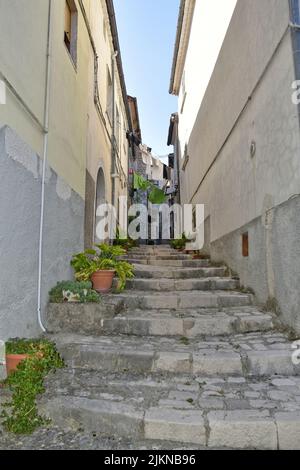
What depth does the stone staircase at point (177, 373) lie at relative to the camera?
2.21 metres

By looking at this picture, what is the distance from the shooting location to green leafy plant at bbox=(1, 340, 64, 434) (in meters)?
2.35

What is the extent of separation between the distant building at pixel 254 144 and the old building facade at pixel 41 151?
265 cm

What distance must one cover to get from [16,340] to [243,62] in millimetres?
5059

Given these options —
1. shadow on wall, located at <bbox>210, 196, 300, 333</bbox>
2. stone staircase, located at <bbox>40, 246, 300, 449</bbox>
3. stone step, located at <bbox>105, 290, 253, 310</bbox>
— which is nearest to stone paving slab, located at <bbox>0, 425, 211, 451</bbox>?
stone staircase, located at <bbox>40, 246, 300, 449</bbox>

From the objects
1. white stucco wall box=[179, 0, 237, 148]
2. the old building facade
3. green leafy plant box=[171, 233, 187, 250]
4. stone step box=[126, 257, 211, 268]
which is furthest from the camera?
green leafy plant box=[171, 233, 187, 250]

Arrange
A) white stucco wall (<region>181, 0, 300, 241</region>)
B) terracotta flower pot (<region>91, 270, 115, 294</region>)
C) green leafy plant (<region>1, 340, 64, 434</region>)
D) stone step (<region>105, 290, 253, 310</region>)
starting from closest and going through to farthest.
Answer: green leafy plant (<region>1, 340, 64, 434</region>)
white stucco wall (<region>181, 0, 300, 241</region>)
stone step (<region>105, 290, 253, 310</region>)
terracotta flower pot (<region>91, 270, 115, 294</region>)

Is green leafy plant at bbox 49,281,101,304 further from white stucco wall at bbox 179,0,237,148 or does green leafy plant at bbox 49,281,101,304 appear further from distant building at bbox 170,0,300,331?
white stucco wall at bbox 179,0,237,148

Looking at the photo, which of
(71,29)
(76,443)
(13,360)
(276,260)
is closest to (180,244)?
(276,260)

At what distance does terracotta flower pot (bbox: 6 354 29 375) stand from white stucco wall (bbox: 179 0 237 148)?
20.8 feet

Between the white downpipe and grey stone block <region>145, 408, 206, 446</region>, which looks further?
the white downpipe

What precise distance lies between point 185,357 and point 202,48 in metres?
8.17

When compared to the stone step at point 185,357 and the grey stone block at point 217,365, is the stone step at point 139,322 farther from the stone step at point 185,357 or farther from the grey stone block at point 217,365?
the grey stone block at point 217,365

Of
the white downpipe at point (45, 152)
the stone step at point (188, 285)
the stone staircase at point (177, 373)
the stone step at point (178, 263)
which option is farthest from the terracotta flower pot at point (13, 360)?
the stone step at point (178, 263)

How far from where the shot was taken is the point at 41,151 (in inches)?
148
